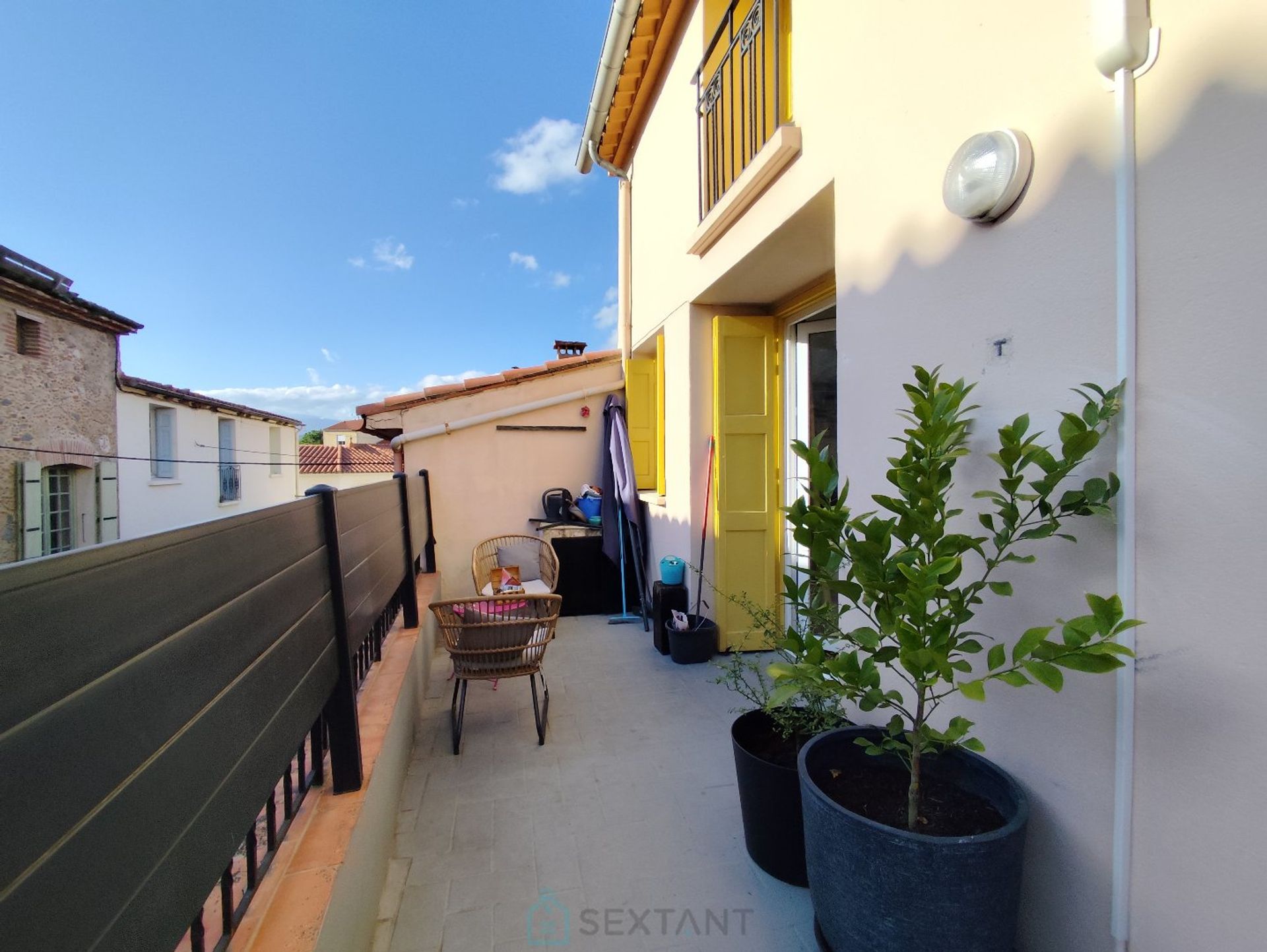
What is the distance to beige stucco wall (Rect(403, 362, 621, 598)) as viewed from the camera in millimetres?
5707

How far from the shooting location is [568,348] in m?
7.60

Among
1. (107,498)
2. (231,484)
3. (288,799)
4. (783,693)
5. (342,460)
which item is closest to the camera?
Answer: (783,693)

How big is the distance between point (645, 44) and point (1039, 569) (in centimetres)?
505

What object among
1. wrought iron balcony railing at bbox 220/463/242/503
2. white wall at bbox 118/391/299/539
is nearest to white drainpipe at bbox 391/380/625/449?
white wall at bbox 118/391/299/539

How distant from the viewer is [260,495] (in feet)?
59.8

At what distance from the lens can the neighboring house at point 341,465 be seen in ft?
70.6

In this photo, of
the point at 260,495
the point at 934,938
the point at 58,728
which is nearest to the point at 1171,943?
the point at 934,938

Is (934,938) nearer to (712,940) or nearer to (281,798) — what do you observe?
(712,940)

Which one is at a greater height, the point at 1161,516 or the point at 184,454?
the point at 184,454

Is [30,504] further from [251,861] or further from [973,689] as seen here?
[973,689]

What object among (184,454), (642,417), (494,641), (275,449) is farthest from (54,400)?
(494,641)

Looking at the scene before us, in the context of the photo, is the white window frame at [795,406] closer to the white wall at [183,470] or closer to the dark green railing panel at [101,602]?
the dark green railing panel at [101,602]

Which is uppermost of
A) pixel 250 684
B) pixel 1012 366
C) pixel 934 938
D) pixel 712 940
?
pixel 1012 366

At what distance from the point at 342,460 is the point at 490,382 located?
20.0m
